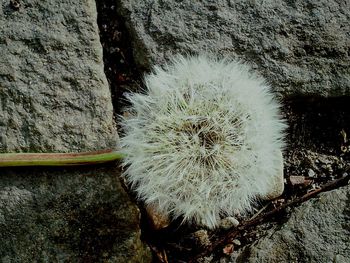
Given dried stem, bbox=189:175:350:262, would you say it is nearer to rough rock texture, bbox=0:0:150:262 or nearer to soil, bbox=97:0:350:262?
soil, bbox=97:0:350:262

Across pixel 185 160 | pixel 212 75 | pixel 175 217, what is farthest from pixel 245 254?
pixel 212 75

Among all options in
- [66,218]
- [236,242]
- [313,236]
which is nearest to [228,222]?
[236,242]

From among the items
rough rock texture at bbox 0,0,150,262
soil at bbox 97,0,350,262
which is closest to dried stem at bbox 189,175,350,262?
soil at bbox 97,0,350,262

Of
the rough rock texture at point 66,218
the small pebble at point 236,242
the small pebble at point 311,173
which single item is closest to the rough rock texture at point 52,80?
the rough rock texture at point 66,218

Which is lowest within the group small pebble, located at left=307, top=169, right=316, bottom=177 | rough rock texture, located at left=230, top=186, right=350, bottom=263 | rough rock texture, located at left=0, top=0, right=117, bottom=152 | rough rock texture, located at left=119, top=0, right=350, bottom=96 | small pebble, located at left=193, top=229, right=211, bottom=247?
small pebble, located at left=193, top=229, right=211, bottom=247

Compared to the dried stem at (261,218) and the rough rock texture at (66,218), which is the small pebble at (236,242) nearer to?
the dried stem at (261,218)

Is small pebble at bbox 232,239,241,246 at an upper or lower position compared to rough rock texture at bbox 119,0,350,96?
lower
